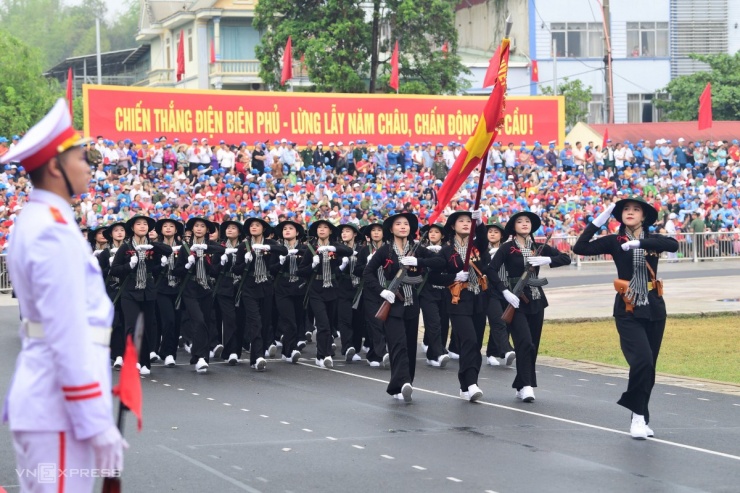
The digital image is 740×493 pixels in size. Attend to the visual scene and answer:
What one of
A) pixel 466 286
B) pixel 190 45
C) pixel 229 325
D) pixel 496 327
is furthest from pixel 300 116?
pixel 190 45

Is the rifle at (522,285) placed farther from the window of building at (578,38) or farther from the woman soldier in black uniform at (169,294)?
the window of building at (578,38)

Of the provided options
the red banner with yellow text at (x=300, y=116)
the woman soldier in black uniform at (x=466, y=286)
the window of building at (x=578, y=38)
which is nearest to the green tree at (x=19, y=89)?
the window of building at (x=578, y=38)

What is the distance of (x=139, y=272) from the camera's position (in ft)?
50.9

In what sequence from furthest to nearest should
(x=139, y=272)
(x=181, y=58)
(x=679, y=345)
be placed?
(x=181, y=58) → (x=679, y=345) → (x=139, y=272)

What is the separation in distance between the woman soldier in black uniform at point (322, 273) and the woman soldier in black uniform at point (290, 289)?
219 mm

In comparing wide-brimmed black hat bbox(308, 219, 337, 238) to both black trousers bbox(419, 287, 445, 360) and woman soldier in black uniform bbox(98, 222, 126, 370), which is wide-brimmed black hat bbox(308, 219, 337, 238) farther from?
woman soldier in black uniform bbox(98, 222, 126, 370)

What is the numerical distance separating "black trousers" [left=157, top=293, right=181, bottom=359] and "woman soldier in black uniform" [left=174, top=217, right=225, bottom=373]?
0.18 m

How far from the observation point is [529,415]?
38.5 ft

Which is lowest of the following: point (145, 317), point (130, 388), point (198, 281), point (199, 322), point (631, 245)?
point (199, 322)

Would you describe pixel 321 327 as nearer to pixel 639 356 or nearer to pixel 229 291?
pixel 229 291

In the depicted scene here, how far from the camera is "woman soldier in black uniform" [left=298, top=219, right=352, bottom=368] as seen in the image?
54.0 ft

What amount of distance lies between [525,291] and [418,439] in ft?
10.5

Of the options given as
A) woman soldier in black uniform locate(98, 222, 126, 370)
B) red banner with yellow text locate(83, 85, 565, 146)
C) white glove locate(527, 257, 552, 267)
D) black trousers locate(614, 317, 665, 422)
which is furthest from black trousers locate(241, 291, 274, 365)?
red banner with yellow text locate(83, 85, 565, 146)

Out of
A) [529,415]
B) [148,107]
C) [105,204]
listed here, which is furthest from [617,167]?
[529,415]
